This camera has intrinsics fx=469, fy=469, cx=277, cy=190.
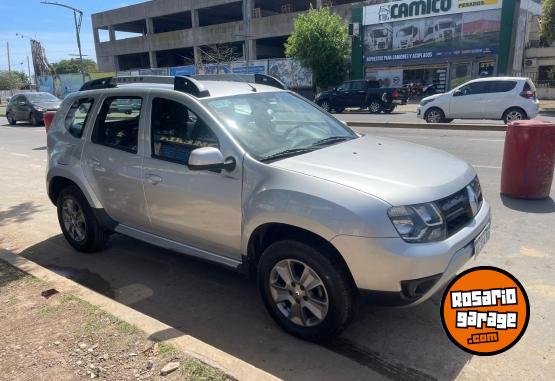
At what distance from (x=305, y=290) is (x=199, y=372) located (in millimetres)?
839

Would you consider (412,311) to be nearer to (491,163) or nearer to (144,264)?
(144,264)

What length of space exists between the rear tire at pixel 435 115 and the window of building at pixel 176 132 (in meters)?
13.9

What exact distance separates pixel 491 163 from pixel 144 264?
6779 mm

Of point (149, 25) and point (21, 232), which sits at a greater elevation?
point (149, 25)

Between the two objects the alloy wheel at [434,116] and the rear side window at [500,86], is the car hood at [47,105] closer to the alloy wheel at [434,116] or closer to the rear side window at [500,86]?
the alloy wheel at [434,116]

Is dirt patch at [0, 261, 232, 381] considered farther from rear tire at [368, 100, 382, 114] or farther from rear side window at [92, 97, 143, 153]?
rear tire at [368, 100, 382, 114]

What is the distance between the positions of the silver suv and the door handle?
14mm

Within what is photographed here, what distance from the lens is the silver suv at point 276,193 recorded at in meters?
2.78

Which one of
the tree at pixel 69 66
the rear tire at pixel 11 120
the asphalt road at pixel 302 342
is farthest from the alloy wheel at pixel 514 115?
the tree at pixel 69 66

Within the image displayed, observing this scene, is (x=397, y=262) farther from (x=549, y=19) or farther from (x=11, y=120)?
(x=549, y=19)

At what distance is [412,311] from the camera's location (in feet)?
11.8

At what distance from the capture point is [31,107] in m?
21.2

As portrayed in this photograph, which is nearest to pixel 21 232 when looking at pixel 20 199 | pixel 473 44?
pixel 20 199

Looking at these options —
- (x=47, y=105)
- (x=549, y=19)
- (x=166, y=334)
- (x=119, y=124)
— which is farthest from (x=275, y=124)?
(x=549, y=19)
